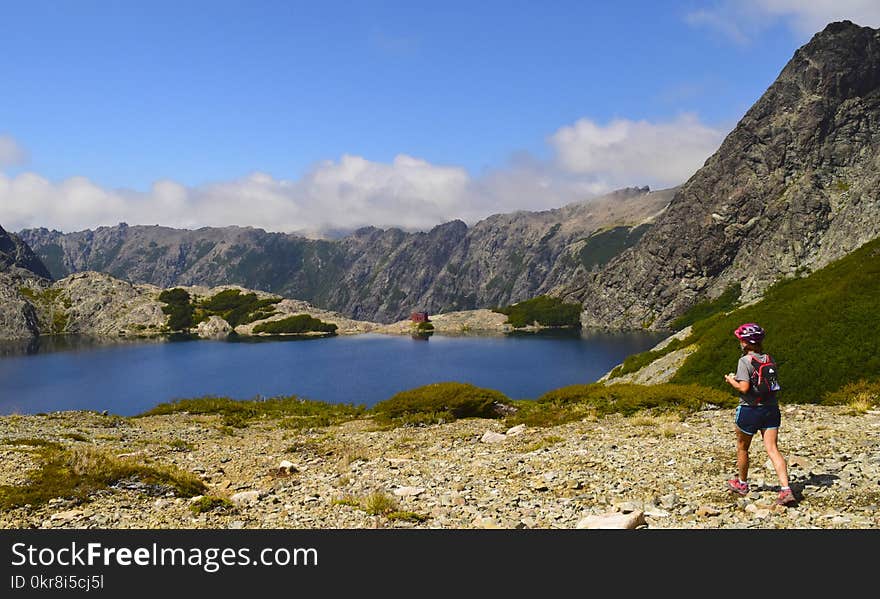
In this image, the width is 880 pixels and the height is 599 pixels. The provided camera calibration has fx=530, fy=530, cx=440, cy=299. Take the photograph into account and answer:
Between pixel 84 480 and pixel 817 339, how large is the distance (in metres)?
34.9

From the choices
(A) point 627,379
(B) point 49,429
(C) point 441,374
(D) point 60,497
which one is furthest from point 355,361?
(D) point 60,497

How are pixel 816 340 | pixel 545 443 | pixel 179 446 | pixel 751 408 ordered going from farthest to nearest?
pixel 816 340 < pixel 179 446 < pixel 545 443 < pixel 751 408

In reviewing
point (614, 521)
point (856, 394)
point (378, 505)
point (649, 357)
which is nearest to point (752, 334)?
point (614, 521)

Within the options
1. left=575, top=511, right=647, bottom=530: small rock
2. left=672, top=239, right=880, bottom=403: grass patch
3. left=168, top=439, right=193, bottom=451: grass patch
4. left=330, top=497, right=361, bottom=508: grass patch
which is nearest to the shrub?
left=672, top=239, right=880, bottom=403: grass patch

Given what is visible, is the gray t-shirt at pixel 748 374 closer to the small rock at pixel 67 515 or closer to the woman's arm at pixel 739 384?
the woman's arm at pixel 739 384

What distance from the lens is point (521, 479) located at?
50.2ft

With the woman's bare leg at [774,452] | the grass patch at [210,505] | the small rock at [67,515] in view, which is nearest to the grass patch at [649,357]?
the woman's bare leg at [774,452]

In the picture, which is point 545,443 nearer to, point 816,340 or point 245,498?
point 245,498

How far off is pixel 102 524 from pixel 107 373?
456 feet

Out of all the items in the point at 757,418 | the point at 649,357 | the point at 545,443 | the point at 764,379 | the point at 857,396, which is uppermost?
the point at 764,379

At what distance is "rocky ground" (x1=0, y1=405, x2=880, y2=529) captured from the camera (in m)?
11.4

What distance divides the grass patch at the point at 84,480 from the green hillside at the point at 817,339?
27816 millimetres

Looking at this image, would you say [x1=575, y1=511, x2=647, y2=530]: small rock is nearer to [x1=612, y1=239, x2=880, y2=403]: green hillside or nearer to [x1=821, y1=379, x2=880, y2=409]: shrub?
[x1=821, y1=379, x2=880, y2=409]: shrub
